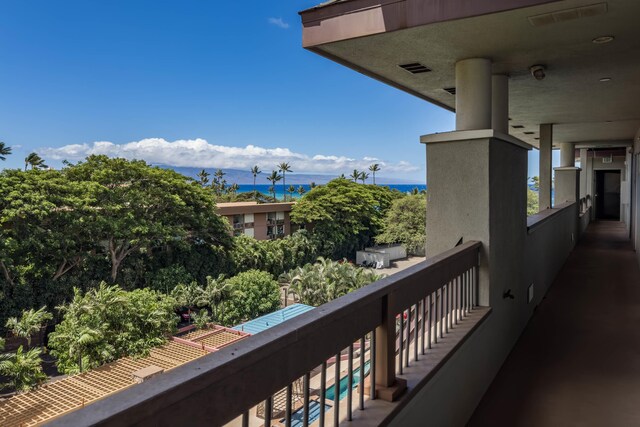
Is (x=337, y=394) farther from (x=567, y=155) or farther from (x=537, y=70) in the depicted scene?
(x=567, y=155)

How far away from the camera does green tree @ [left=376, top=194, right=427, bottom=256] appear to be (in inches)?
1474

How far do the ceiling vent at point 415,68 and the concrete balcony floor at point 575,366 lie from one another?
98.6 inches

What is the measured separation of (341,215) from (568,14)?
111 feet

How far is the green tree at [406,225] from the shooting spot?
3744 centimetres

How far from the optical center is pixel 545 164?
25.8 feet

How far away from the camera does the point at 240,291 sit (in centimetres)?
2170

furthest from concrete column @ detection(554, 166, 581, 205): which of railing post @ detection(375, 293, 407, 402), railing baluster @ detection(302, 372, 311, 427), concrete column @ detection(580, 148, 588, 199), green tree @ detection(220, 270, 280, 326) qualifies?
green tree @ detection(220, 270, 280, 326)

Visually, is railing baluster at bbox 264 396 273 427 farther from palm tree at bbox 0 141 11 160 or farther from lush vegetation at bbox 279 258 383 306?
palm tree at bbox 0 141 11 160

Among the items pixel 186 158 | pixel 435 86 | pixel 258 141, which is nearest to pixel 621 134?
pixel 435 86

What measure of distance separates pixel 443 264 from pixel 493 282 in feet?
3.30

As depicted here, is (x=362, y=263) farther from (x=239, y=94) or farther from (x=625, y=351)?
(x=239, y=94)

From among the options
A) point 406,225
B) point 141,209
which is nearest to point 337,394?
point 141,209

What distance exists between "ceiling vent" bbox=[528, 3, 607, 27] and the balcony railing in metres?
1.54

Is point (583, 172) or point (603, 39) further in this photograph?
point (583, 172)
